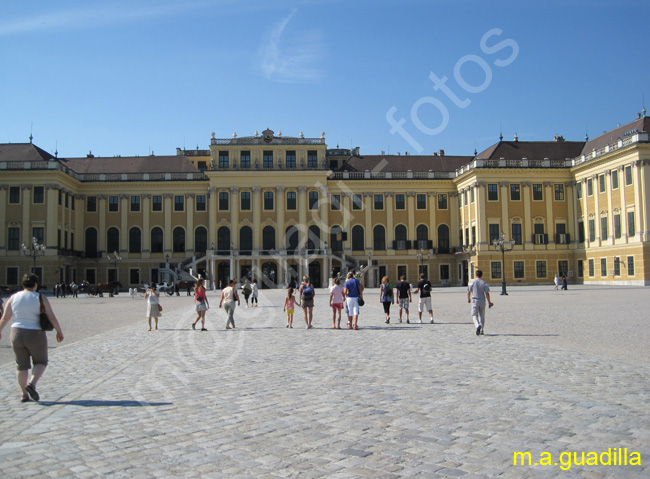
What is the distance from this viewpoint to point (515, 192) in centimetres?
6044

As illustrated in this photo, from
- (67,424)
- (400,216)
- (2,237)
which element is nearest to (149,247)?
(2,237)

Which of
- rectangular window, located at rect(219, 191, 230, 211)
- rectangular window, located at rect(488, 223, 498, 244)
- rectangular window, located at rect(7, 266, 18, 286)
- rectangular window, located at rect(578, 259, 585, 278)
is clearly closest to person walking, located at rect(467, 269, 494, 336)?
rectangular window, located at rect(488, 223, 498, 244)

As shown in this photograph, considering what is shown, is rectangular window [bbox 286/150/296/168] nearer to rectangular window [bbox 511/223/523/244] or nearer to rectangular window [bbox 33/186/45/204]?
rectangular window [bbox 511/223/523/244]

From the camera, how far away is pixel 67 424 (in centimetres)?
667

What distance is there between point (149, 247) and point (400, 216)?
26026 millimetres

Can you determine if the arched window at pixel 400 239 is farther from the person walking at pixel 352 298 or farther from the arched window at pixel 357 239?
the person walking at pixel 352 298

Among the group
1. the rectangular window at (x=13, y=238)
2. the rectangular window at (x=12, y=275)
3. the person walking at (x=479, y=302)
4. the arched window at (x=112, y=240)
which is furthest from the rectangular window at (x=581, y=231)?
the rectangular window at (x=13, y=238)

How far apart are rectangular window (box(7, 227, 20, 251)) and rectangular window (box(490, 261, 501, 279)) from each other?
4411 cm

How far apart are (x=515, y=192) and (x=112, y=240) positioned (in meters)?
40.6

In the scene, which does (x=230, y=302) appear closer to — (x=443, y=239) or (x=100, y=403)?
(x=100, y=403)

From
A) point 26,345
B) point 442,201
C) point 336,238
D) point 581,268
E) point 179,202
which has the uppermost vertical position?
point 179,202

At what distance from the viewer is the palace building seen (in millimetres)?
59750

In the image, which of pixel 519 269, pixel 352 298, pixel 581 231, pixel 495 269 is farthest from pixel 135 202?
pixel 352 298

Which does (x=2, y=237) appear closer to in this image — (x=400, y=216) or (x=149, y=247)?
(x=149, y=247)
